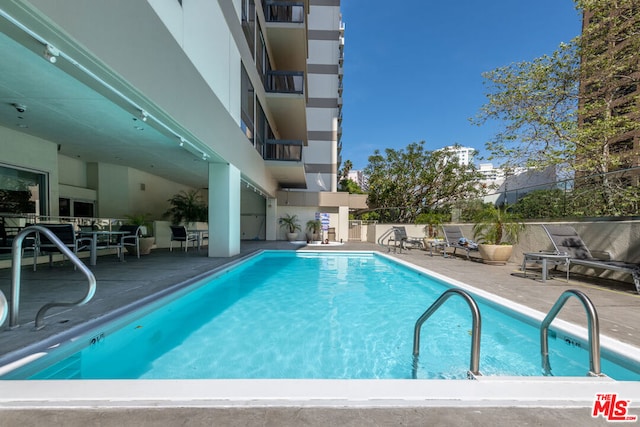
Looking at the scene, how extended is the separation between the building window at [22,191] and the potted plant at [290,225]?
11.4m

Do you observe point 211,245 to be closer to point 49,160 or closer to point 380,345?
point 49,160

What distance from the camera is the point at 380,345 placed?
10.7ft

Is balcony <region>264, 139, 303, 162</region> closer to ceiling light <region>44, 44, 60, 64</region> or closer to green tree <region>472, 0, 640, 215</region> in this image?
green tree <region>472, 0, 640, 215</region>

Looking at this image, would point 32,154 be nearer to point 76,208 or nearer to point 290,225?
point 76,208

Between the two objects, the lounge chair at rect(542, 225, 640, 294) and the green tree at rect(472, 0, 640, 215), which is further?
the green tree at rect(472, 0, 640, 215)

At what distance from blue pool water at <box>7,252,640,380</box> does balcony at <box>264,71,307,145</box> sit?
1021 centimetres

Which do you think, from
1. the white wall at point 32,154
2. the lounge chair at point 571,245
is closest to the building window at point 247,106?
the white wall at point 32,154

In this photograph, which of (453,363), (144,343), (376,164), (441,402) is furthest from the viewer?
(376,164)

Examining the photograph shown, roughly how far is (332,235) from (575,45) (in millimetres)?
14213

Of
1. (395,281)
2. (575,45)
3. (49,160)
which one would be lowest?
(395,281)

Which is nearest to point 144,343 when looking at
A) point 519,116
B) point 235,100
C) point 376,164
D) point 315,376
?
point 315,376

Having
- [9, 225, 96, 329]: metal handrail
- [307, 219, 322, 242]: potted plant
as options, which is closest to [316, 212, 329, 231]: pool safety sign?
[307, 219, 322, 242]: potted plant

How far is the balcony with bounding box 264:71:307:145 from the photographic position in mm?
12383

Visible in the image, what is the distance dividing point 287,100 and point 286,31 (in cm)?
321
